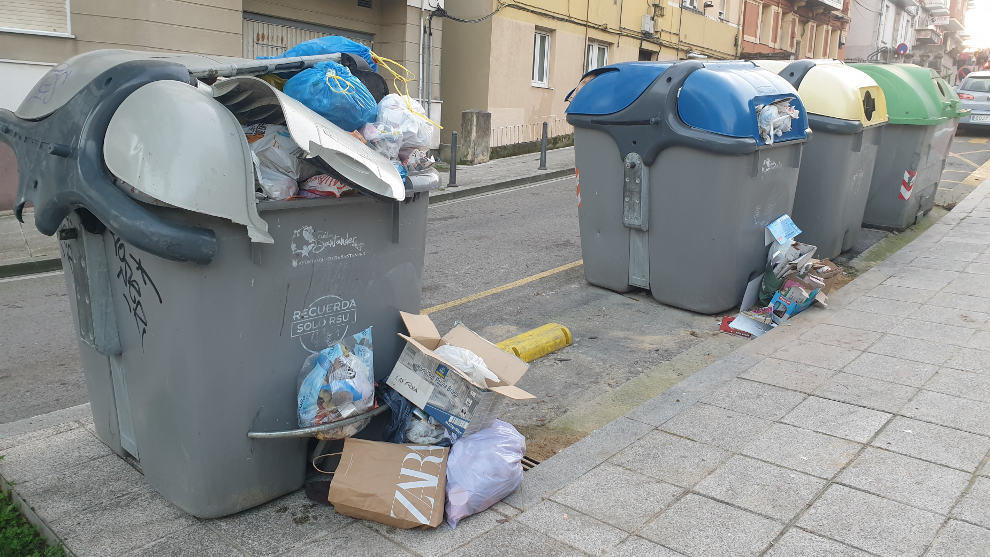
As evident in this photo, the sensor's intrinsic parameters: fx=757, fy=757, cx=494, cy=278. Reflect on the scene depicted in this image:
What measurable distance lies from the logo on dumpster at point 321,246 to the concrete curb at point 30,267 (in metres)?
6.08

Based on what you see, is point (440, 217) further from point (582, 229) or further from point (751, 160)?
point (751, 160)

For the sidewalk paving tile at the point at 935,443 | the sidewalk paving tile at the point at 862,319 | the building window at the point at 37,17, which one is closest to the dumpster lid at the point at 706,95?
the sidewalk paving tile at the point at 862,319

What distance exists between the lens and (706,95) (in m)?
5.57

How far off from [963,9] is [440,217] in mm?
76515

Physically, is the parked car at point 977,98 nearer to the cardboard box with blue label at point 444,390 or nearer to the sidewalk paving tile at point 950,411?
the sidewalk paving tile at point 950,411

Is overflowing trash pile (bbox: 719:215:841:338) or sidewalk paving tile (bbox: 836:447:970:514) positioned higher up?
overflowing trash pile (bbox: 719:215:841:338)

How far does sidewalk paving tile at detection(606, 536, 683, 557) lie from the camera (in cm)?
287

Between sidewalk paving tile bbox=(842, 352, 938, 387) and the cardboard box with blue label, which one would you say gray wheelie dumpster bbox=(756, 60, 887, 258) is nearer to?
sidewalk paving tile bbox=(842, 352, 938, 387)

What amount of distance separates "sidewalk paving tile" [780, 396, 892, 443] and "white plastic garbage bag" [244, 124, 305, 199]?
9.14 ft

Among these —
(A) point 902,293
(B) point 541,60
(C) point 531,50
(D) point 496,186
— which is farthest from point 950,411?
(B) point 541,60

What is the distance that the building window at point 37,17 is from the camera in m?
9.72

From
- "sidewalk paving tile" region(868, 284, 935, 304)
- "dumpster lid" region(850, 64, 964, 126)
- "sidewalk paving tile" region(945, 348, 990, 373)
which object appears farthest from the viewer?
"dumpster lid" region(850, 64, 964, 126)

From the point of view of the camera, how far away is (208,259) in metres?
2.71

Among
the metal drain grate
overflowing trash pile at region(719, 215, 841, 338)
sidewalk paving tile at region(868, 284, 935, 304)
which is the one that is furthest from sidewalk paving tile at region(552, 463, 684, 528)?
sidewalk paving tile at region(868, 284, 935, 304)
